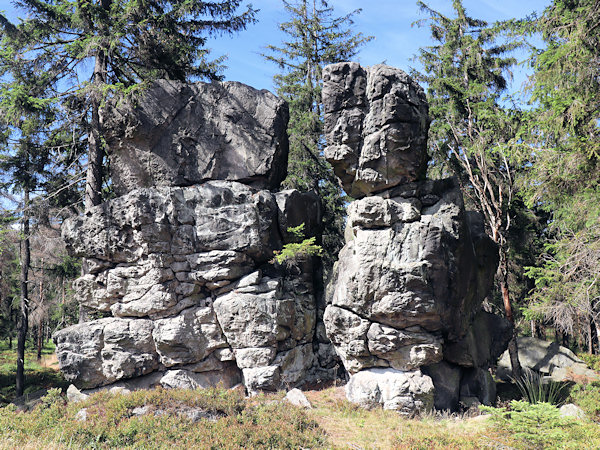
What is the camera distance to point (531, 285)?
77.4 feet

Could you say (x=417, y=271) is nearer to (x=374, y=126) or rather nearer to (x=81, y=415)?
(x=374, y=126)

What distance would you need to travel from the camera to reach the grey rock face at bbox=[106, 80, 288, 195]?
1608 cm

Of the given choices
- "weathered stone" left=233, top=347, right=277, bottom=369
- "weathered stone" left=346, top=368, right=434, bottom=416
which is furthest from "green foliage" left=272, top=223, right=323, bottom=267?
"weathered stone" left=346, top=368, right=434, bottom=416

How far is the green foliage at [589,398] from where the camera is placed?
12.1 metres

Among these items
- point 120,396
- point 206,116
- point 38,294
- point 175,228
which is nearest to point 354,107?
point 206,116

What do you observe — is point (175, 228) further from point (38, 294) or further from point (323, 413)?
point (38, 294)

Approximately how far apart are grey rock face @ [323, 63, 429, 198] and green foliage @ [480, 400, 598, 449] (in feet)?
26.0

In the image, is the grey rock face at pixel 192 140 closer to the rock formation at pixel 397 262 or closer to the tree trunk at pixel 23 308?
the rock formation at pixel 397 262

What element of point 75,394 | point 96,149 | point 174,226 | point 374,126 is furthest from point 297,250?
point 75,394

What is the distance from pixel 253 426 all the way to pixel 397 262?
20.6ft

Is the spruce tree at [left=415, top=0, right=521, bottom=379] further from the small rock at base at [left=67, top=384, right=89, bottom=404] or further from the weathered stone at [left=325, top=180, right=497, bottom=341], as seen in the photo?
the small rock at base at [left=67, top=384, right=89, bottom=404]

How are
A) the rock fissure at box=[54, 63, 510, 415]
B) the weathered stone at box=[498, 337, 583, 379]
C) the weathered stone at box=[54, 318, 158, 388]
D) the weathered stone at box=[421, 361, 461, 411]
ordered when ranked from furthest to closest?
the weathered stone at box=[498, 337, 583, 379] → the weathered stone at box=[54, 318, 158, 388] → the weathered stone at box=[421, 361, 461, 411] → the rock fissure at box=[54, 63, 510, 415]

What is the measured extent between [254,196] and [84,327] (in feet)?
24.2

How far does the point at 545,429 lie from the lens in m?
7.53
